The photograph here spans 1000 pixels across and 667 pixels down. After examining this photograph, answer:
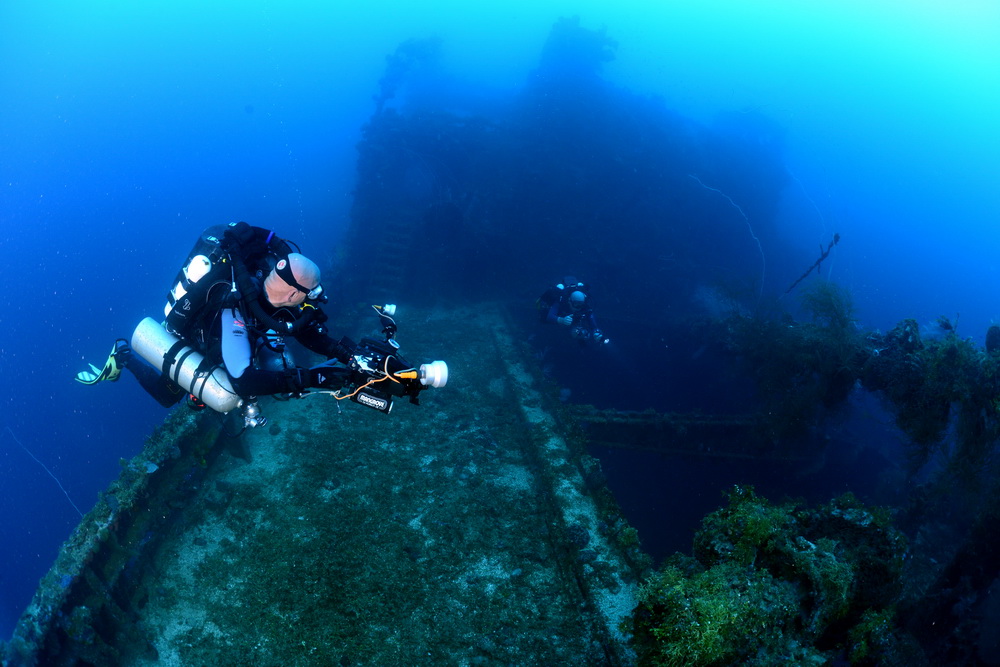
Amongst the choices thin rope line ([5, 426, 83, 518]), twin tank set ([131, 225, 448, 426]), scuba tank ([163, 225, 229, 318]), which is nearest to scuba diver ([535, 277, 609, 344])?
twin tank set ([131, 225, 448, 426])

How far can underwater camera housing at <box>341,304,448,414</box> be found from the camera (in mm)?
3727

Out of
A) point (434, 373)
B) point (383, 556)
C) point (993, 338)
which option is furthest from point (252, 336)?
point (993, 338)

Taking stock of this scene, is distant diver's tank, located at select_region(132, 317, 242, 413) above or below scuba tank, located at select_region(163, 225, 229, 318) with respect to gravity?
below

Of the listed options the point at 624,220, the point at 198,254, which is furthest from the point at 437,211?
the point at 198,254

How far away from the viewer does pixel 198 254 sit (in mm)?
4449

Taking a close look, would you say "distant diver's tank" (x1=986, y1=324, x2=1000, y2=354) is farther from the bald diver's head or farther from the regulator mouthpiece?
the bald diver's head

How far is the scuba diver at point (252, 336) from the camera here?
3898 mm

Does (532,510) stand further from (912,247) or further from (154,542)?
(912,247)

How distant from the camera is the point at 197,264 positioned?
172 inches

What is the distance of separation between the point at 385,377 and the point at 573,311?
7622 millimetres

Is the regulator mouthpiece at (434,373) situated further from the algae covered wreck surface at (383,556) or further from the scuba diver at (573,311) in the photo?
the scuba diver at (573,311)

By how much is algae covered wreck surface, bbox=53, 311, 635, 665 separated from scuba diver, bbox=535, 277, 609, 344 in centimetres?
395

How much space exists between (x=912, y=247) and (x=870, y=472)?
53257 mm

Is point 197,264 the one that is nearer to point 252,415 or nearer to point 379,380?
point 252,415
